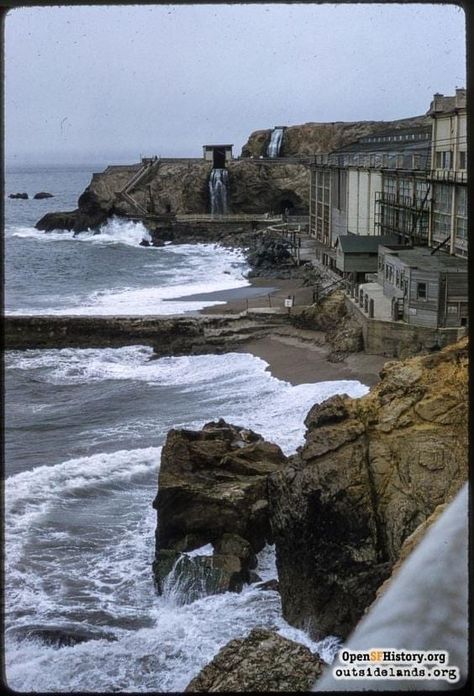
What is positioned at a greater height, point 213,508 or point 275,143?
point 275,143

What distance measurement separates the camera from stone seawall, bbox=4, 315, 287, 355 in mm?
23703

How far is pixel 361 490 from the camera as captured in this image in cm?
901

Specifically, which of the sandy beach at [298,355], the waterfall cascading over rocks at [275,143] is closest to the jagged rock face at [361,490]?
the sandy beach at [298,355]

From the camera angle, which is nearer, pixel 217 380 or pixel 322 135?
pixel 217 380

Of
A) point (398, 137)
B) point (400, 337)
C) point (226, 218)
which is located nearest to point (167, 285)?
point (398, 137)

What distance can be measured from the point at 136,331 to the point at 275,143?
44.3 meters

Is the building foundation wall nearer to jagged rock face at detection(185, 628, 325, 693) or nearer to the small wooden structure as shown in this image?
jagged rock face at detection(185, 628, 325, 693)

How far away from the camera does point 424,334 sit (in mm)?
19047

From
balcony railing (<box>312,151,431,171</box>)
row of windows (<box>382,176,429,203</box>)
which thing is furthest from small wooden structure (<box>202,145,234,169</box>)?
row of windows (<box>382,176,429,203</box>)

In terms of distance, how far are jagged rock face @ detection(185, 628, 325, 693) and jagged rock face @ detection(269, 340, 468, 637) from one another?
233 cm

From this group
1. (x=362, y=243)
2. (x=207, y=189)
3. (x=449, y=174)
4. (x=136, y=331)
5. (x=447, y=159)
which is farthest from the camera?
(x=207, y=189)

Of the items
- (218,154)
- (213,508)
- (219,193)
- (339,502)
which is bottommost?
(213,508)

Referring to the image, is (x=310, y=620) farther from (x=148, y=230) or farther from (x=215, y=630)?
(x=148, y=230)

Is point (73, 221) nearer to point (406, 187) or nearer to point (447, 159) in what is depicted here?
point (406, 187)
